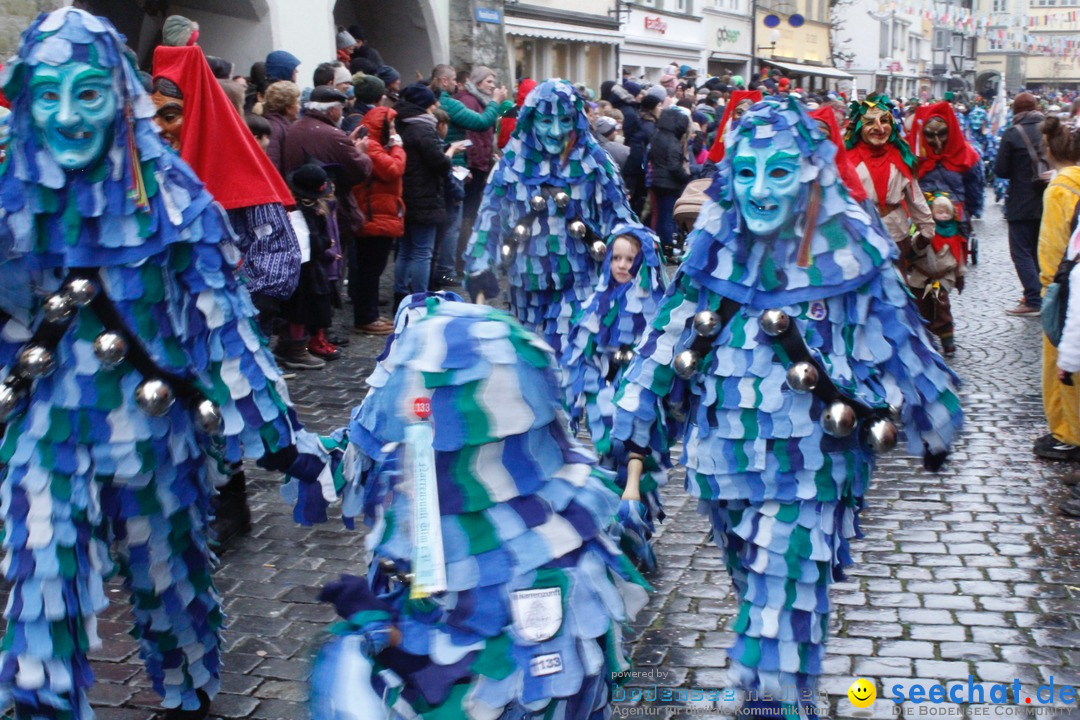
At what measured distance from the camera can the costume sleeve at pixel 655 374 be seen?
360 centimetres

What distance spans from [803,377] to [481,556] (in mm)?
1301

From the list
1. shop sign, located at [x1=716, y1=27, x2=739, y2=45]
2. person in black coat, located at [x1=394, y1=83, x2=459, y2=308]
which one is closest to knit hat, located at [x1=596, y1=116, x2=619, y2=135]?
person in black coat, located at [x1=394, y1=83, x2=459, y2=308]

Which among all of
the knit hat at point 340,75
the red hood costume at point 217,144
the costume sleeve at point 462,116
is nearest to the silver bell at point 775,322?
the red hood costume at point 217,144

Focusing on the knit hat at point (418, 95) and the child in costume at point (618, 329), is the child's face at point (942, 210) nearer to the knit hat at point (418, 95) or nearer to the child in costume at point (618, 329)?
the knit hat at point (418, 95)

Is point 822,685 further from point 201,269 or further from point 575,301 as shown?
point 575,301

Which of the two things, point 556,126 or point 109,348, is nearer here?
point 109,348

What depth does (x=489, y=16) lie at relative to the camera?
1900cm

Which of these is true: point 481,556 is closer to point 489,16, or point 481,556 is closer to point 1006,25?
point 489,16

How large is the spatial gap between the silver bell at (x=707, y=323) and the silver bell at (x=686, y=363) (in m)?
0.07

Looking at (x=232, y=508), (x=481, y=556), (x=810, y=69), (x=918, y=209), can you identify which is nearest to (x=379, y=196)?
(x=918, y=209)

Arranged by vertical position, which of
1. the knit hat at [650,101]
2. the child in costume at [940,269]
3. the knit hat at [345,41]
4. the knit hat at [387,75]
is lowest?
the child in costume at [940,269]

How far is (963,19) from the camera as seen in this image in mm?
48406

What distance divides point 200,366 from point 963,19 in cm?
5018

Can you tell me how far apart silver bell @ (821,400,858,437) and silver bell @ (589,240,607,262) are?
9.55 ft
